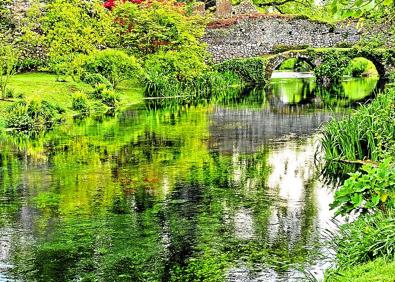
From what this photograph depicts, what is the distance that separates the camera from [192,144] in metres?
19.6

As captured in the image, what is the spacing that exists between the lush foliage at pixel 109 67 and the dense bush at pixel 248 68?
12251mm

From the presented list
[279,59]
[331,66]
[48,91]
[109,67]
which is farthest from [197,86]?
[48,91]

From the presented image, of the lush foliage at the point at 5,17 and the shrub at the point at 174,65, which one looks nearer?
the lush foliage at the point at 5,17

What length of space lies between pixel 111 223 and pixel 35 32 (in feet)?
74.8

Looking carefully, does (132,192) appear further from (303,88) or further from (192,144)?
(303,88)

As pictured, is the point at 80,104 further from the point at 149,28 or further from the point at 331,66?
the point at 331,66

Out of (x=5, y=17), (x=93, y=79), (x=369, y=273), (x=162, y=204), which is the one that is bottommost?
(x=162, y=204)

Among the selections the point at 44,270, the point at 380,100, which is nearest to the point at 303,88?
the point at 380,100

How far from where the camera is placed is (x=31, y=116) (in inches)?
959

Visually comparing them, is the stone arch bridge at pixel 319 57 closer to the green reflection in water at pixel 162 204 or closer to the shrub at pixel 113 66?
the shrub at pixel 113 66

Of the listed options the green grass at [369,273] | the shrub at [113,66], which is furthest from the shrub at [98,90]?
the green grass at [369,273]

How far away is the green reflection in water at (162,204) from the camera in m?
9.18

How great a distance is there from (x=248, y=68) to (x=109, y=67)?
1522 centimetres

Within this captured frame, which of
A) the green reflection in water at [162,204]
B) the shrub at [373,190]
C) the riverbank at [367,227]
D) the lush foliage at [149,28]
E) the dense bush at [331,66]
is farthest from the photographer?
the dense bush at [331,66]
